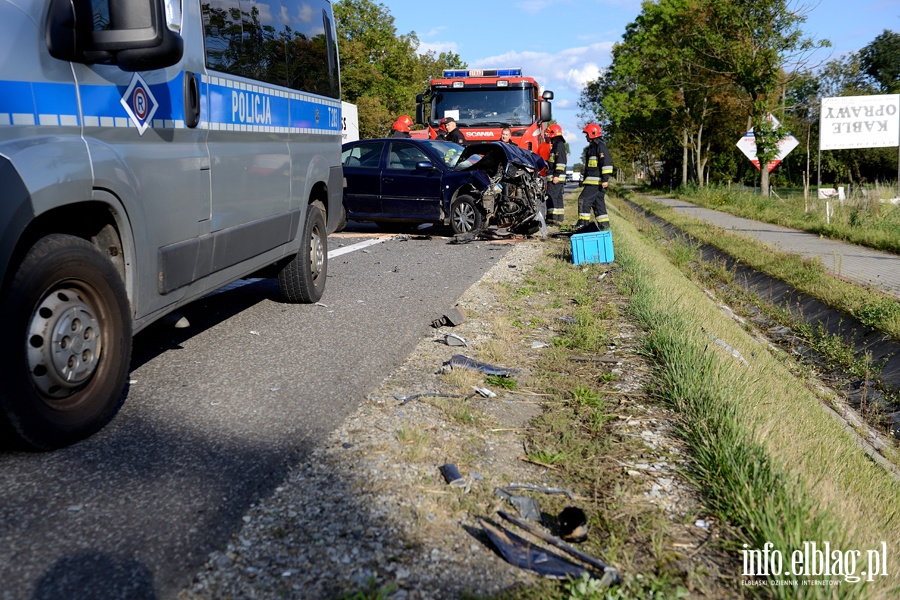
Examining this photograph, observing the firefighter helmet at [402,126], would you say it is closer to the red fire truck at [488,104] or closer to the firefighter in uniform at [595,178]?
the red fire truck at [488,104]

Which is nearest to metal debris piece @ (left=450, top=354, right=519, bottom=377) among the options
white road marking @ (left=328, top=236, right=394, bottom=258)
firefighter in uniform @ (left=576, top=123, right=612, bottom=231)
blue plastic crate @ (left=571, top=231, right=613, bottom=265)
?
blue plastic crate @ (left=571, top=231, right=613, bottom=265)

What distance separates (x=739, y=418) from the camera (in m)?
4.28

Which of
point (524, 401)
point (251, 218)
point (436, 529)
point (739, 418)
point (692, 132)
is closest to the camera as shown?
point (436, 529)

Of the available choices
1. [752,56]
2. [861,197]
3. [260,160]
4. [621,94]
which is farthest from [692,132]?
[260,160]

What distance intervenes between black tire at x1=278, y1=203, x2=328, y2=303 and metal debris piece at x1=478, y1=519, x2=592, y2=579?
4.55 meters

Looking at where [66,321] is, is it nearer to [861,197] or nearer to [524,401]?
[524,401]

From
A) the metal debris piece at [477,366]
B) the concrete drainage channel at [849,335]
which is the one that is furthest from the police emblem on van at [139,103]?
the concrete drainage channel at [849,335]

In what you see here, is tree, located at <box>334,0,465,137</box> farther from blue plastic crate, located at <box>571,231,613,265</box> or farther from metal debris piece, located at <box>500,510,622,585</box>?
metal debris piece, located at <box>500,510,622,585</box>

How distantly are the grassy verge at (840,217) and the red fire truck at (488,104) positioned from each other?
6.61m

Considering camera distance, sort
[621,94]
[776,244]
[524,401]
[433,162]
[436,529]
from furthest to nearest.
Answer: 1. [621,94]
2. [776,244]
3. [433,162]
4. [524,401]
5. [436,529]

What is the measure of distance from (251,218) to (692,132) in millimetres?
44066

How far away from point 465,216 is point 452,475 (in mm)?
11303

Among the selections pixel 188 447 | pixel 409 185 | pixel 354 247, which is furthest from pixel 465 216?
pixel 188 447

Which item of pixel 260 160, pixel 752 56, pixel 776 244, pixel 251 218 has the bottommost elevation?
pixel 776 244
